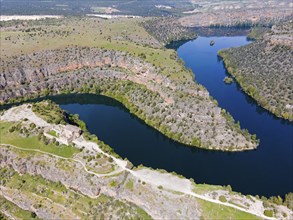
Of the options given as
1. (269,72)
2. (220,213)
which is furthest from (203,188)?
(269,72)

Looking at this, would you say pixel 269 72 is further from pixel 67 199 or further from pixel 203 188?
pixel 67 199

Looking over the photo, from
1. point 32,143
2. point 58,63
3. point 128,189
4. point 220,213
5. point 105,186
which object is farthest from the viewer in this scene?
point 58,63

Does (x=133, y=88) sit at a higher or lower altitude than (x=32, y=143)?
higher

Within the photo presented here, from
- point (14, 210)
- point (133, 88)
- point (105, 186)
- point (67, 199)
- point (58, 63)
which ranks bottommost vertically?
point (14, 210)

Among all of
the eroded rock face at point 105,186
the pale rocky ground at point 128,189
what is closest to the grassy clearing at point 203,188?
the pale rocky ground at point 128,189

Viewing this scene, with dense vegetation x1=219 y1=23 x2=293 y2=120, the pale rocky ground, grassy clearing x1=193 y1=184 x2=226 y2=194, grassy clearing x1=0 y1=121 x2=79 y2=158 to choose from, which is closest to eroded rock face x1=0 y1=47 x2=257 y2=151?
grassy clearing x1=193 y1=184 x2=226 y2=194

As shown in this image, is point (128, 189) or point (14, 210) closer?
point (128, 189)

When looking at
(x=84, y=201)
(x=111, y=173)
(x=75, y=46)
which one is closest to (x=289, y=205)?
(x=111, y=173)
